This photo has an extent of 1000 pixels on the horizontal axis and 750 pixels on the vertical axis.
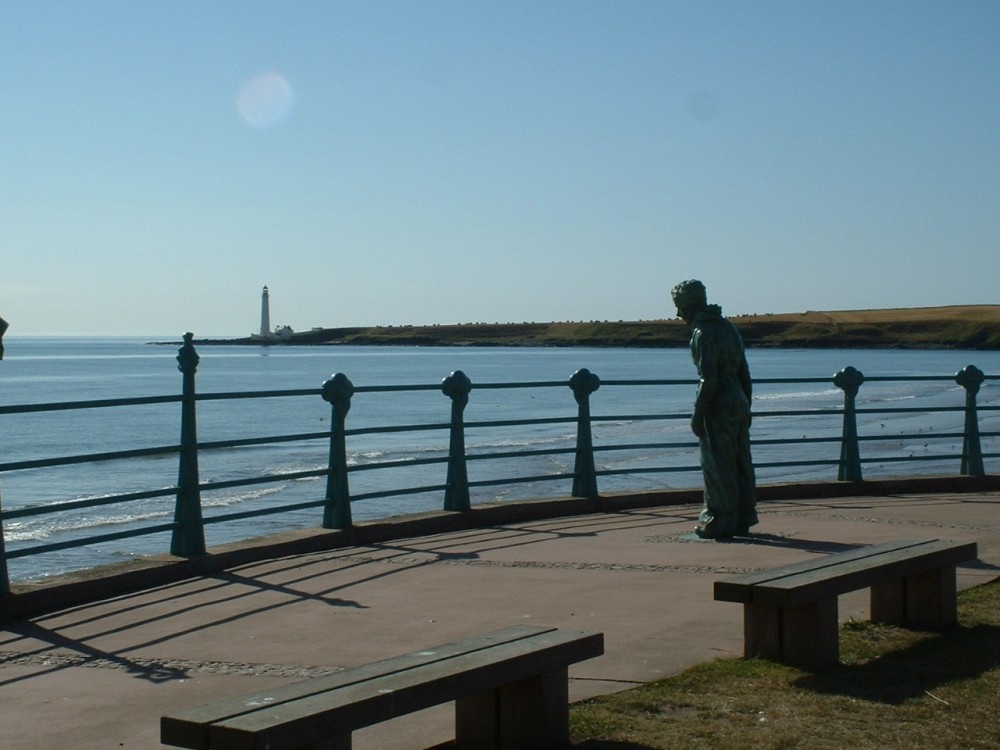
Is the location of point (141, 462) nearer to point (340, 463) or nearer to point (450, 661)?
point (340, 463)

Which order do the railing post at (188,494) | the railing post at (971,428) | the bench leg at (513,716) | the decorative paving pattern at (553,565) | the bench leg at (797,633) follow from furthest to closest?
the railing post at (971,428) → the railing post at (188,494) → the decorative paving pattern at (553,565) → the bench leg at (797,633) → the bench leg at (513,716)

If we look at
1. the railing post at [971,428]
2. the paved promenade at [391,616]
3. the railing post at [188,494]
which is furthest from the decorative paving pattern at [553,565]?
the railing post at [971,428]

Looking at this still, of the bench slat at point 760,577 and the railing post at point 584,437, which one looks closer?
the bench slat at point 760,577

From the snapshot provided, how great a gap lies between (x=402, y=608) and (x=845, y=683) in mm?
2743

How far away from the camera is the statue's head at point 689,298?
10625 millimetres

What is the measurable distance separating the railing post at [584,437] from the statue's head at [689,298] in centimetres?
176

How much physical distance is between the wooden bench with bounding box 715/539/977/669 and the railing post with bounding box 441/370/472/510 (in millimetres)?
4811

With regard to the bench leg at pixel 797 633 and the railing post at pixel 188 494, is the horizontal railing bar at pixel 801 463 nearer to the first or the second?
the railing post at pixel 188 494

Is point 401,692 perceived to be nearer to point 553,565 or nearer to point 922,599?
point 922,599

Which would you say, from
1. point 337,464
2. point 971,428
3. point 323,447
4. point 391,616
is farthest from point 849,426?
point 323,447

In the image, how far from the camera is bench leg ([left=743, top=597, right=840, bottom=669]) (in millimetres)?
6207

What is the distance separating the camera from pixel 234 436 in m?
47.4

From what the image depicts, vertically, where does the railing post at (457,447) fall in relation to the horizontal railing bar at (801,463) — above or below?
above

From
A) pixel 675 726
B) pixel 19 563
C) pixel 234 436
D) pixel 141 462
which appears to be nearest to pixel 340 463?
pixel 675 726
